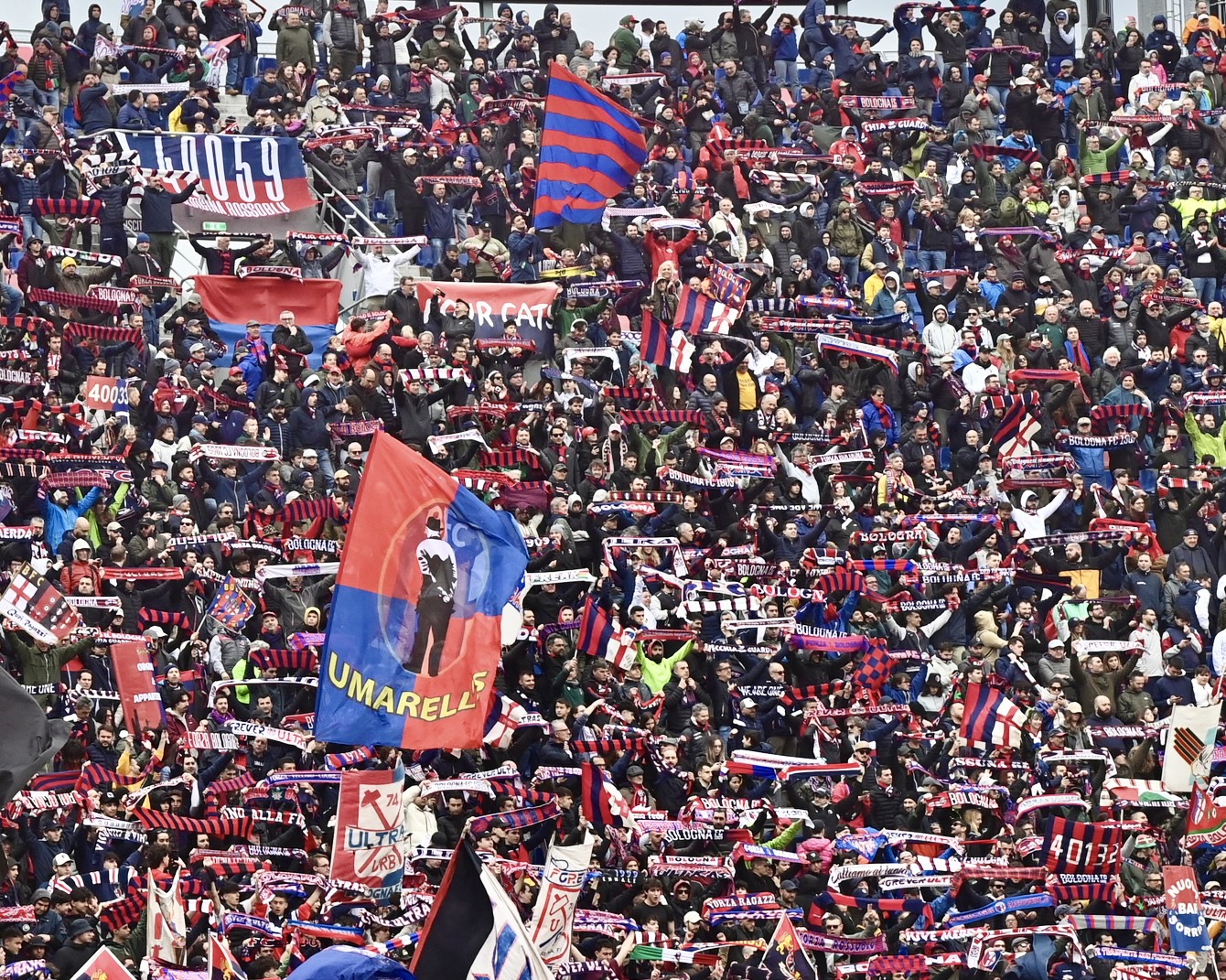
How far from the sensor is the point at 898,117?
102 feet

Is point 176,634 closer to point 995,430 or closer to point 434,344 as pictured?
point 434,344

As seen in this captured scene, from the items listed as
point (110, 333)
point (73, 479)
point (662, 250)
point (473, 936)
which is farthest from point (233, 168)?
point (473, 936)

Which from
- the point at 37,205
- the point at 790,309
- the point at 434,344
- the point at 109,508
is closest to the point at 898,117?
the point at 790,309

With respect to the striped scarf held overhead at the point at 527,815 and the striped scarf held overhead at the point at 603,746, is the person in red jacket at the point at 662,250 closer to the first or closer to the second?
the striped scarf held overhead at the point at 603,746

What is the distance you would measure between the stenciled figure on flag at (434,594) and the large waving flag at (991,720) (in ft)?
19.8

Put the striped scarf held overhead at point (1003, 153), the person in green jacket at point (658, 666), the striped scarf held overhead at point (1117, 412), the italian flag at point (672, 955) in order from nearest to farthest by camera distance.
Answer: the italian flag at point (672, 955)
the person in green jacket at point (658, 666)
the striped scarf held overhead at point (1117, 412)
the striped scarf held overhead at point (1003, 153)

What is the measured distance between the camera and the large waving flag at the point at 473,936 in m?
11.2

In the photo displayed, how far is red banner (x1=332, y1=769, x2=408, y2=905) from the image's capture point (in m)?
18.1

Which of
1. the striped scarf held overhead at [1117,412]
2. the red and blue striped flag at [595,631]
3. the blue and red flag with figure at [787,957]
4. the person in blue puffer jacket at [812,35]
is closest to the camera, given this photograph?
the blue and red flag with figure at [787,957]

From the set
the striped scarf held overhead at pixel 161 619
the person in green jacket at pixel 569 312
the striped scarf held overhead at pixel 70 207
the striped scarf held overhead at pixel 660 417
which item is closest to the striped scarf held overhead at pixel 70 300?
the striped scarf held overhead at pixel 70 207

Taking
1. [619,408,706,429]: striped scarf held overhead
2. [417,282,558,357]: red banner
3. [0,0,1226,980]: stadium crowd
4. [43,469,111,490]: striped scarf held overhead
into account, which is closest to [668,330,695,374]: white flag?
[0,0,1226,980]: stadium crowd

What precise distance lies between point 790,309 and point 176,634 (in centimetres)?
882

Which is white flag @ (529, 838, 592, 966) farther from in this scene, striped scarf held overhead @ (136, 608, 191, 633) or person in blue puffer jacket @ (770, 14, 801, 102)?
person in blue puffer jacket @ (770, 14, 801, 102)

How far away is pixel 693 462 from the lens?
23.3 meters
